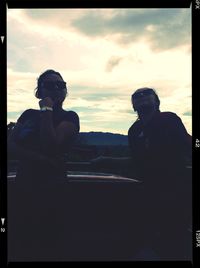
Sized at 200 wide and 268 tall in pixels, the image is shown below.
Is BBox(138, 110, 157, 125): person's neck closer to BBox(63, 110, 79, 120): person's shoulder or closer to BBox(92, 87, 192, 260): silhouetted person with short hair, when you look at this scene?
BBox(92, 87, 192, 260): silhouetted person with short hair

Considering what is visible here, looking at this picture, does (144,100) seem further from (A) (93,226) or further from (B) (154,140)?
(A) (93,226)

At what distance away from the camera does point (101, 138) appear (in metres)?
5.21

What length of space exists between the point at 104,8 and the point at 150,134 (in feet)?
3.15

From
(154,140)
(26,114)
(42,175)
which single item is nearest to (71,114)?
(26,114)

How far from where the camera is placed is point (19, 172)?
17.0ft

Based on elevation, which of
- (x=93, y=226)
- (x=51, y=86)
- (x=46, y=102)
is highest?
(x=51, y=86)

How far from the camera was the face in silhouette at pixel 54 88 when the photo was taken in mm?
5211

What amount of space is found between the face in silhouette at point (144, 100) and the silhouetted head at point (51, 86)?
1.68 feet

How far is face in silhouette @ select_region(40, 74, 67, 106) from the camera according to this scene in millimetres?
5211

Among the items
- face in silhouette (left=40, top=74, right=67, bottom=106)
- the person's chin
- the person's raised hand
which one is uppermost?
face in silhouette (left=40, top=74, right=67, bottom=106)

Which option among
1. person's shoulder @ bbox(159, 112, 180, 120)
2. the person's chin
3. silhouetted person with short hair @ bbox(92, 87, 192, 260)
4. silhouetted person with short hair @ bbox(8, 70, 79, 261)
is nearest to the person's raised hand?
silhouetted person with short hair @ bbox(8, 70, 79, 261)

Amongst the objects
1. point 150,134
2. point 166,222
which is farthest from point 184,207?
point 150,134

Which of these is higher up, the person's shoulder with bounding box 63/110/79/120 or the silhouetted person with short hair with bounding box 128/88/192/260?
the person's shoulder with bounding box 63/110/79/120

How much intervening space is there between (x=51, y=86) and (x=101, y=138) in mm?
518
